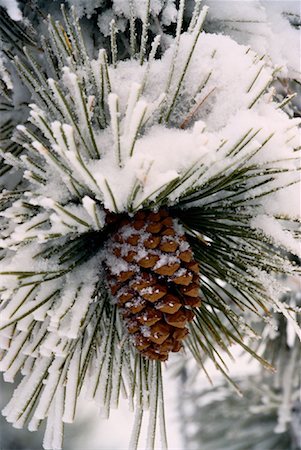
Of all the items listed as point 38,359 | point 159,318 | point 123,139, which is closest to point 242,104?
point 123,139

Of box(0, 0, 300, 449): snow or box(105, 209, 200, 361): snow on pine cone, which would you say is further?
box(105, 209, 200, 361): snow on pine cone

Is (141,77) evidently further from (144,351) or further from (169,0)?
(144,351)

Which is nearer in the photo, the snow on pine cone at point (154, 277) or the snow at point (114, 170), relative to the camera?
the snow at point (114, 170)

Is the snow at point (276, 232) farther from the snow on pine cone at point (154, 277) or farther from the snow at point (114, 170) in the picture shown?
the snow on pine cone at point (154, 277)

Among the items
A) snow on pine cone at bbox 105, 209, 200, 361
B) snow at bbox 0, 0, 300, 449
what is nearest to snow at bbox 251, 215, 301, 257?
snow at bbox 0, 0, 300, 449

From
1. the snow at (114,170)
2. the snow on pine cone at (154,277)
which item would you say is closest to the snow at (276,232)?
the snow at (114,170)

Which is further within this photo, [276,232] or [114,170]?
[276,232]

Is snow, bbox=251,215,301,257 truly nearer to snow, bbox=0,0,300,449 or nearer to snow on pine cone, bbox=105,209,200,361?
snow, bbox=0,0,300,449

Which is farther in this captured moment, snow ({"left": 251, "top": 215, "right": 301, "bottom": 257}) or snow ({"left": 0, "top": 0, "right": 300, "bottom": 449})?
snow ({"left": 251, "top": 215, "right": 301, "bottom": 257})
